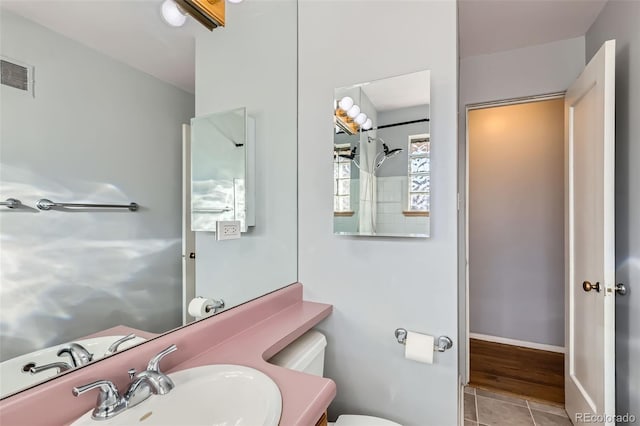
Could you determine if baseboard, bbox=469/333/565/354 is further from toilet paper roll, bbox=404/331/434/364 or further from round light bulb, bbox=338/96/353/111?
round light bulb, bbox=338/96/353/111

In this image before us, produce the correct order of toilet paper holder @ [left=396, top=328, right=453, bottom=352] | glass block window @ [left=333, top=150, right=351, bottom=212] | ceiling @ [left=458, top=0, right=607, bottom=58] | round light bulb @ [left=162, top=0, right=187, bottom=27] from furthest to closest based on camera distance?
ceiling @ [left=458, top=0, right=607, bottom=58]
glass block window @ [left=333, top=150, right=351, bottom=212]
toilet paper holder @ [left=396, top=328, right=453, bottom=352]
round light bulb @ [left=162, top=0, right=187, bottom=27]

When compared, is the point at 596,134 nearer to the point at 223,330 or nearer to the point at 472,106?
the point at 472,106

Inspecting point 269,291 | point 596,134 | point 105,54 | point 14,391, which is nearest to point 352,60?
point 105,54

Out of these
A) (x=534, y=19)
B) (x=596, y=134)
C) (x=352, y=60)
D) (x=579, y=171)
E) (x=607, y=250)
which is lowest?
(x=607, y=250)

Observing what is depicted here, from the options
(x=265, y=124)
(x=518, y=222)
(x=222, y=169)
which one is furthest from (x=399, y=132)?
(x=518, y=222)

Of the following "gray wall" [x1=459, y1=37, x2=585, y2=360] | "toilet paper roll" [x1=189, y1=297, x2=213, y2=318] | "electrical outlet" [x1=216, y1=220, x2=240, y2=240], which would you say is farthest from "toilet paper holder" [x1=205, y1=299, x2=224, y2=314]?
"gray wall" [x1=459, y1=37, x2=585, y2=360]

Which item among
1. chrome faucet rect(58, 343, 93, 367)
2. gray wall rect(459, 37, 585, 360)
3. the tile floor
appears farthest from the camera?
gray wall rect(459, 37, 585, 360)

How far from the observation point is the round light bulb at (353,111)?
4.97 feet

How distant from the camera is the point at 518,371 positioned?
2.58 metres

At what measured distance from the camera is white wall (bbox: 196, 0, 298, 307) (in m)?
1.37

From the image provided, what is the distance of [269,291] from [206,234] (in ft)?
1.54

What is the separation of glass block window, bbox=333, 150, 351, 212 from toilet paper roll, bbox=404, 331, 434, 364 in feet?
2.15

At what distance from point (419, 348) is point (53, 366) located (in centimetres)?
123

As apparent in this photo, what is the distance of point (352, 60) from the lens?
1.56m
